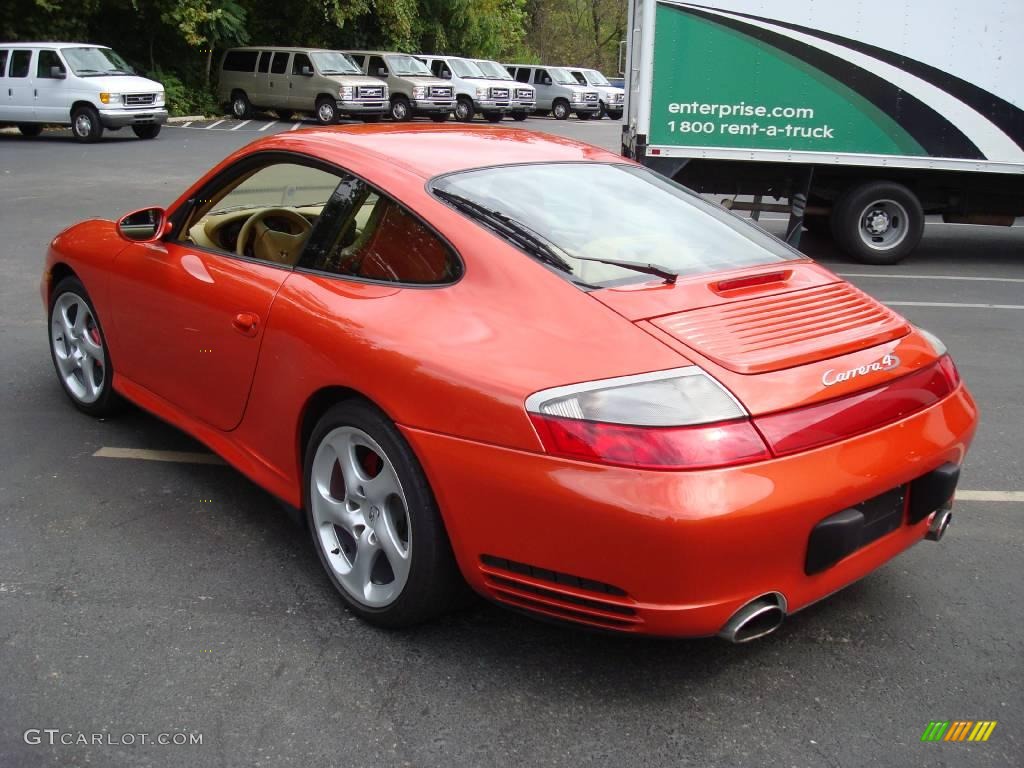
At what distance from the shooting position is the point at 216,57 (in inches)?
1280

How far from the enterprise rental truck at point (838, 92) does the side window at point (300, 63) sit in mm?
20652

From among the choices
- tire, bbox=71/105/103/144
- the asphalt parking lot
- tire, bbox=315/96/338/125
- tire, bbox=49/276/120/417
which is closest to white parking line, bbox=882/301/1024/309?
the asphalt parking lot

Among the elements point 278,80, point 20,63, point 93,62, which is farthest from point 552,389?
A: point 278,80

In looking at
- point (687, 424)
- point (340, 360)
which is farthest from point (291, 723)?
point (687, 424)

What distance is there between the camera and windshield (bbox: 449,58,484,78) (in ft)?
108

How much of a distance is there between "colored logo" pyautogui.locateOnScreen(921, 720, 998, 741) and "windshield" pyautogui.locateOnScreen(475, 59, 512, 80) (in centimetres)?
3291

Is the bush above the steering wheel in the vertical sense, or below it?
below

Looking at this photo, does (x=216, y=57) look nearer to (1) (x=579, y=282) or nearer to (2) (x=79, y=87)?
(2) (x=79, y=87)

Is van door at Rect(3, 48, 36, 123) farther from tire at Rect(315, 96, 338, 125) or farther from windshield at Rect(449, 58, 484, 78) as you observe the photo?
windshield at Rect(449, 58, 484, 78)

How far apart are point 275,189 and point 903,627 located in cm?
286

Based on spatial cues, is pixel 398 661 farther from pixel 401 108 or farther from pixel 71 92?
pixel 401 108

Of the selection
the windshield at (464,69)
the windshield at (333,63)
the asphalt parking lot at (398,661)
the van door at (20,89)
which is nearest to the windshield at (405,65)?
the windshield at (333,63)

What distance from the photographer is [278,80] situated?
96.5ft

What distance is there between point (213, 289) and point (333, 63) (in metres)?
27.5
